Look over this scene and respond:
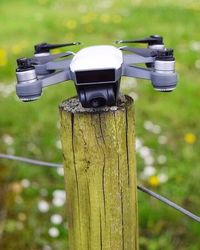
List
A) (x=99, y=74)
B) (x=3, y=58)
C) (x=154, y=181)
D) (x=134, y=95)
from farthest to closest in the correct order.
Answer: (x=3, y=58), (x=134, y=95), (x=154, y=181), (x=99, y=74)

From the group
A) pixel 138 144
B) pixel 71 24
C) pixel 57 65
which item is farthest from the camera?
pixel 71 24

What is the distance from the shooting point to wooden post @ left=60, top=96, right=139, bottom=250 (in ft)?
4.38

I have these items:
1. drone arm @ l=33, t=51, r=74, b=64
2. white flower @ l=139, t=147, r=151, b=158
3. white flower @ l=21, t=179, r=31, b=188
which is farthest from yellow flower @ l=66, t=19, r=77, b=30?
drone arm @ l=33, t=51, r=74, b=64

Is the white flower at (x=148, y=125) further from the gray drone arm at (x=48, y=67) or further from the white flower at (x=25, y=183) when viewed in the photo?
the gray drone arm at (x=48, y=67)

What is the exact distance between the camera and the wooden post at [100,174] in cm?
133

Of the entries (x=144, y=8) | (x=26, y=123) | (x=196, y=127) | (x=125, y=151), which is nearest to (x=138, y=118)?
(x=196, y=127)

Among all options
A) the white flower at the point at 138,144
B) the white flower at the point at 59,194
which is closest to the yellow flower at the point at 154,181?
the white flower at the point at 138,144

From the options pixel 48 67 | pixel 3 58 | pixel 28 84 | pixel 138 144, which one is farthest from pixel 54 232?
pixel 3 58

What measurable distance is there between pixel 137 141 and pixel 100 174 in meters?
2.22

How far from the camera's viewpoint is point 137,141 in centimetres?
359

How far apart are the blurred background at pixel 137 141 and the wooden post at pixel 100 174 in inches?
48.4

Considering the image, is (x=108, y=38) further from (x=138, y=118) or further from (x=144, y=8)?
(x=138, y=118)

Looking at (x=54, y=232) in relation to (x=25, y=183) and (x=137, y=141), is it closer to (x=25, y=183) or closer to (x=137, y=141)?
(x=25, y=183)

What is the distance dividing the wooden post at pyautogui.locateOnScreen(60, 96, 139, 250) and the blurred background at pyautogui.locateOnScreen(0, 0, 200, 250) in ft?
4.04
